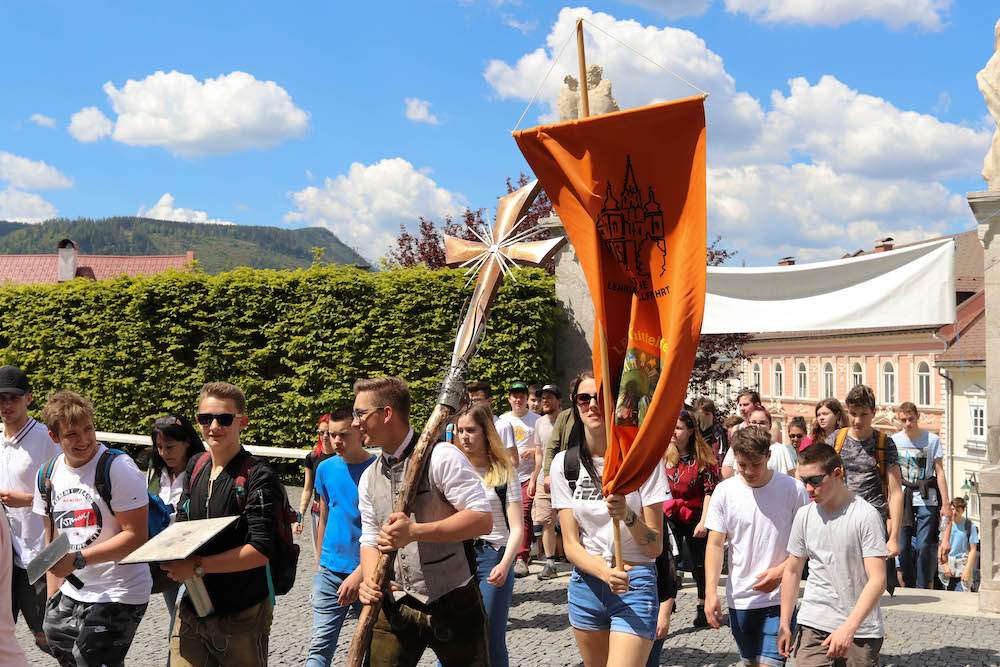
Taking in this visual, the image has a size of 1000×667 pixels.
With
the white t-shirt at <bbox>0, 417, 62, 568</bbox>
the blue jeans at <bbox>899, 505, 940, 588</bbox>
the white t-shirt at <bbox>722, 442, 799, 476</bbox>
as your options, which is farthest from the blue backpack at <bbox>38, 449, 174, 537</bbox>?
the blue jeans at <bbox>899, 505, 940, 588</bbox>

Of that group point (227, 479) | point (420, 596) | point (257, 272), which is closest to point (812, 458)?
point (420, 596)

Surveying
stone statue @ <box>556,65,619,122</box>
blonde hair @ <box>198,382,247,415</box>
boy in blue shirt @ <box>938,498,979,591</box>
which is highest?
stone statue @ <box>556,65,619,122</box>

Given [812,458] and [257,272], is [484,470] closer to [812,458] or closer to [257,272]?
[812,458]

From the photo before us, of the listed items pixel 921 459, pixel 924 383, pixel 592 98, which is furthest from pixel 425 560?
pixel 924 383

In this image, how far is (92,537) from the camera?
4848 millimetres

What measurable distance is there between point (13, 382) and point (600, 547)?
13.3 feet

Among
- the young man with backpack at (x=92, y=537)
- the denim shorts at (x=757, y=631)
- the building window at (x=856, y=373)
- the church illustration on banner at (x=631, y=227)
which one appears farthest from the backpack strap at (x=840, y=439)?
the building window at (x=856, y=373)

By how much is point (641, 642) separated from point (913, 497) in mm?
5879

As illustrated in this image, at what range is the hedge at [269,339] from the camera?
14.7 m

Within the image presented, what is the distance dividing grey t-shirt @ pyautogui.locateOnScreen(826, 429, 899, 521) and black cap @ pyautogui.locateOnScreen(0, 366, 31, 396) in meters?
6.14

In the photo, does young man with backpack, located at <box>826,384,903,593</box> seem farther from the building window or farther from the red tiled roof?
the building window

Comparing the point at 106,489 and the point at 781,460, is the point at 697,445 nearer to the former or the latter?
the point at 781,460

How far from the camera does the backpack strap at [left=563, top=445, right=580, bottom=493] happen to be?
15.7ft

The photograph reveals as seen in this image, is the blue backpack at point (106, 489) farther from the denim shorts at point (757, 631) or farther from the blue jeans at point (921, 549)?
the blue jeans at point (921, 549)
